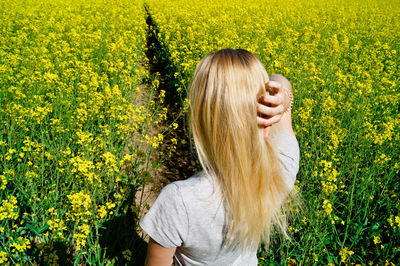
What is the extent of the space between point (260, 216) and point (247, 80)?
0.50 m

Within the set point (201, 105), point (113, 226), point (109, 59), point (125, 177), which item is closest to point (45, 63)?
point (109, 59)

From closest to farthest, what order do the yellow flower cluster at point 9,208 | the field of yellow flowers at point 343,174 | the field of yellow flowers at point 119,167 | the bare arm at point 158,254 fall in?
the bare arm at point 158,254 < the yellow flower cluster at point 9,208 < the field of yellow flowers at point 119,167 < the field of yellow flowers at point 343,174

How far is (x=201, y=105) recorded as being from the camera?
42.5 inches

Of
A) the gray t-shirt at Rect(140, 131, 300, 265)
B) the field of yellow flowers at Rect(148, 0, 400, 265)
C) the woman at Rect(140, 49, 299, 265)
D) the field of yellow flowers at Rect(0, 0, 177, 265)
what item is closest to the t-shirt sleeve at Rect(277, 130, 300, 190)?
the woman at Rect(140, 49, 299, 265)

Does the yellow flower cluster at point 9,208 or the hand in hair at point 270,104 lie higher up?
the hand in hair at point 270,104

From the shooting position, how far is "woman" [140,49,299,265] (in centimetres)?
101

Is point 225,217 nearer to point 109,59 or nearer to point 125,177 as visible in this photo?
point 125,177

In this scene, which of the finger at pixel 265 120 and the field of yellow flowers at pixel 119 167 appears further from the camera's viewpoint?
the field of yellow flowers at pixel 119 167

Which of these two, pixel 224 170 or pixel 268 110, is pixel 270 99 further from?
pixel 224 170

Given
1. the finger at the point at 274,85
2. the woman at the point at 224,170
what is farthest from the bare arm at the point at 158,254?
the finger at the point at 274,85

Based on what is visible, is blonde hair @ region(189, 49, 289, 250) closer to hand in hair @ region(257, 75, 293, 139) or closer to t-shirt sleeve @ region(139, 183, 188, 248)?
hand in hair @ region(257, 75, 293, 139)

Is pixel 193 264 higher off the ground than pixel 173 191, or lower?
lower

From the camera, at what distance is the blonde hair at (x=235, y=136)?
3.34 ft

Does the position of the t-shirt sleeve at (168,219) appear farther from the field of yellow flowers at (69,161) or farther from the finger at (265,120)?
the field of yellow flowers at (69,161)
